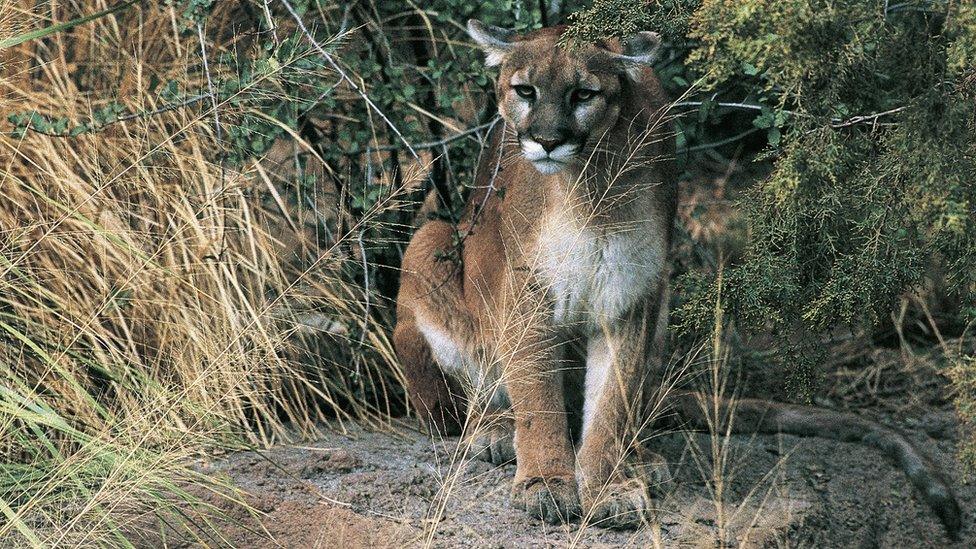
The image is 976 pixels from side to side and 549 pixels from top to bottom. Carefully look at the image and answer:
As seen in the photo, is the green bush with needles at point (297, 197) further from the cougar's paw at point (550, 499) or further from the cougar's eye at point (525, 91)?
the cougar's paw at point (550, 499)

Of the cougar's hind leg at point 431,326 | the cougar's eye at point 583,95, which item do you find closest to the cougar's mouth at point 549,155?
the cougar's eye at point 583,95

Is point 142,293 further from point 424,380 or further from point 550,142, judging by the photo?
A: point 550,142

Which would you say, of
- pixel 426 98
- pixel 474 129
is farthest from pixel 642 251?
pixel 426 98

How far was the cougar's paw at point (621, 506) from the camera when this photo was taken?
3.96 metres

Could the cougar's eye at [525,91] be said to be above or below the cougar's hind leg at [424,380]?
above

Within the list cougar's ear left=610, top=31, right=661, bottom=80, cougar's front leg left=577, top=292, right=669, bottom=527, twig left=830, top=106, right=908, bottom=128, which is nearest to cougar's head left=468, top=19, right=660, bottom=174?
cougar's ear left=610, top=31, right=661, bottom=80

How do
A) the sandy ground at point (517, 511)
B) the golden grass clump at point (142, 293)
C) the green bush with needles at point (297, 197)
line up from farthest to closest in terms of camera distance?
the sandy ground at point (517, 511) < the golden grass clump at point (142, 293) < the green bush with needles at point (297, 197)

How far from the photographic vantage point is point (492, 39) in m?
4.24

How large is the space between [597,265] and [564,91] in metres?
0.63

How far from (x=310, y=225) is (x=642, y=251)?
6.22ft

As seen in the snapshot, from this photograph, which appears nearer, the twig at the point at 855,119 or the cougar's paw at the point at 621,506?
the twig at the point at 855,119

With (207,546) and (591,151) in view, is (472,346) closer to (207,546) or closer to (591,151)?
(591,151)

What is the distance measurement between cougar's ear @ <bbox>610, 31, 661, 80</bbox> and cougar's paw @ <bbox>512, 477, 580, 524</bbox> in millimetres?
1488

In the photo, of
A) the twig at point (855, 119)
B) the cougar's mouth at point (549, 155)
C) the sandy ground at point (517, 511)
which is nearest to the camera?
the twig at point (855, 119)
